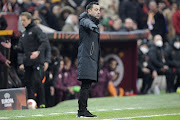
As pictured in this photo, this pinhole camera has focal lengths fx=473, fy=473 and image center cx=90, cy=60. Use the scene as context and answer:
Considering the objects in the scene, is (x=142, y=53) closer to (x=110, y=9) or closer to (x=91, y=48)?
(x=110, y=9)

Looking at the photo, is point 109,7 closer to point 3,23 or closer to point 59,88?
point 59,88

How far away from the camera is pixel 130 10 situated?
2011cm

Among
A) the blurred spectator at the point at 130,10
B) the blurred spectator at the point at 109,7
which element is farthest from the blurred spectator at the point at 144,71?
the blurred spectator at the point at 130,10

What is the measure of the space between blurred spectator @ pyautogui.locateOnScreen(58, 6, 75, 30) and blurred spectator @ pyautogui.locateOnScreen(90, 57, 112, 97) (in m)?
2.46

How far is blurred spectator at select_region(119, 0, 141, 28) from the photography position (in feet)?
65.3

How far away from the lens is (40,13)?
16688 millimetres

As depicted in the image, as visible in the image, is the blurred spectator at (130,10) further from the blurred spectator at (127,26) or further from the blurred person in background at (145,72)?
the blurred person in background at (145,72)

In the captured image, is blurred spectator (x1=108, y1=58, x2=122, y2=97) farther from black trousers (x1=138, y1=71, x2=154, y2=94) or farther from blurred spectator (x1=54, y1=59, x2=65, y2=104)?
blurred spectator (x1=54, y1=59, x2=65, y2=104)

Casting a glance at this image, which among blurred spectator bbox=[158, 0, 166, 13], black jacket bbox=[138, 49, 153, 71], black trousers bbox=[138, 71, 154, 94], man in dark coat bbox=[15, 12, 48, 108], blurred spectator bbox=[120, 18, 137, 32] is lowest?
black trousers bbox=[138, 71, 154, 94]

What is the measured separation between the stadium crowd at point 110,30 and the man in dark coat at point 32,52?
71cm

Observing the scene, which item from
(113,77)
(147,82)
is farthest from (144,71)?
(113,77)

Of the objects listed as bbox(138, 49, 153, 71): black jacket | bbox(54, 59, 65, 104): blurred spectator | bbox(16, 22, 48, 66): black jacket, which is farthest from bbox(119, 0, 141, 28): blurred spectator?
bbox(16, 22, 48, 66): black jacket

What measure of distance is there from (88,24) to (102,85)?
7.59m

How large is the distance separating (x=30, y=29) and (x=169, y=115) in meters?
4.17
